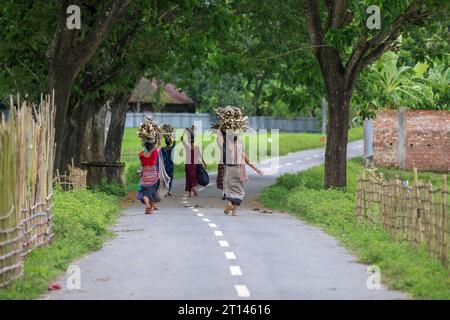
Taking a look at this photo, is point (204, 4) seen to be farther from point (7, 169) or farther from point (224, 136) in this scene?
point (7, 169)

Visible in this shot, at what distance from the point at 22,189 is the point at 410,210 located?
5.98 meters

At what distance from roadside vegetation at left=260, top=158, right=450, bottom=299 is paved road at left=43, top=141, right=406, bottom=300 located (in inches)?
11.1

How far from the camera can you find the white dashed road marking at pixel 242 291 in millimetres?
12978

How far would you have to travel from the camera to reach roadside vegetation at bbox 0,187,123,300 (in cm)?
1384

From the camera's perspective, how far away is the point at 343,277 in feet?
48.3

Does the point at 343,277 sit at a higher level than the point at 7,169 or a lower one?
lower

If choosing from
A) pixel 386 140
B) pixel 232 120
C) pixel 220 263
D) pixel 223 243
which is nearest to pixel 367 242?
pixel 223 243

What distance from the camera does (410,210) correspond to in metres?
18.0

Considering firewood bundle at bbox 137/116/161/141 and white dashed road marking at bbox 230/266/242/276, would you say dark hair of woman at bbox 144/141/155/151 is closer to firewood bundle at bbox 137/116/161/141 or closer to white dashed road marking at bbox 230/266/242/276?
firewood bundle at bbox 137/116/161/141

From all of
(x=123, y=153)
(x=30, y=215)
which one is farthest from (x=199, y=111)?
(x=30, y=215)

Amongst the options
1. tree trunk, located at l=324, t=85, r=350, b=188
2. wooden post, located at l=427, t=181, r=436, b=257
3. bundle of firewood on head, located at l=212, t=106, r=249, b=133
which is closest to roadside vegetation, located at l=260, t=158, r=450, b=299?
wooden post, located at l=427, t=181, r=436, b=257

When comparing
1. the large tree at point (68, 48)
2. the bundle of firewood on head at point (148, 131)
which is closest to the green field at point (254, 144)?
the large tree at point (68, 48)

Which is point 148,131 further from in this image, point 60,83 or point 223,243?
point 223,243

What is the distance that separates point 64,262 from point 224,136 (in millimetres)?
9403
